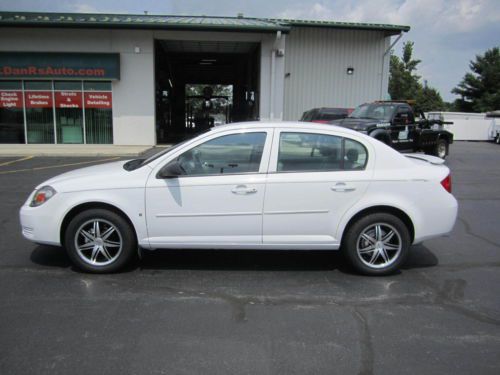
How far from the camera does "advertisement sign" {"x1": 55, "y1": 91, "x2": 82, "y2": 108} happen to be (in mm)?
19547

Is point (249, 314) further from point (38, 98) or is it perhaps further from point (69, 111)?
point (38, 98)

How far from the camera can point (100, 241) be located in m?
4.79

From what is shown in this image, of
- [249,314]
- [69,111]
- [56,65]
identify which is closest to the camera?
[249,314]

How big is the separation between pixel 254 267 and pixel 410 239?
1.76 metres

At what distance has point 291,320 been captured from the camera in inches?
150

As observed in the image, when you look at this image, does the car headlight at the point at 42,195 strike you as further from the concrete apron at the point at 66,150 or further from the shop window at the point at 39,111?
the shop window at the point at 39,111

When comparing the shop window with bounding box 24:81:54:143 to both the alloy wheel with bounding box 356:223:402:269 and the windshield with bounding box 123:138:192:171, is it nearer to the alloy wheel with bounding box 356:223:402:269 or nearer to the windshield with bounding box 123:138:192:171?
the windshield with bounding box 123:138:192:171

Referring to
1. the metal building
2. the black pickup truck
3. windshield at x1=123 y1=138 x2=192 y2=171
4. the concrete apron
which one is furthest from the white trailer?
windshield at x1=123 y1=138 x2=192 y2=171

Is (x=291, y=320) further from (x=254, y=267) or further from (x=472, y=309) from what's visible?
(x=472, y=309)

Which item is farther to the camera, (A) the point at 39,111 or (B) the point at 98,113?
(B) the point at 98,113

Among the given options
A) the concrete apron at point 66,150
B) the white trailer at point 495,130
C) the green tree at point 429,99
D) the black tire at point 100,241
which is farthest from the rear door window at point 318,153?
the green tree at point 429,99

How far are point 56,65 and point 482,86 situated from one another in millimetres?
50620

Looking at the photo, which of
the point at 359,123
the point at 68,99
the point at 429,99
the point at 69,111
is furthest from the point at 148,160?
the point at 429,99

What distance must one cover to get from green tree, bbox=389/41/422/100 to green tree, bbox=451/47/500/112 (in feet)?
17.0
